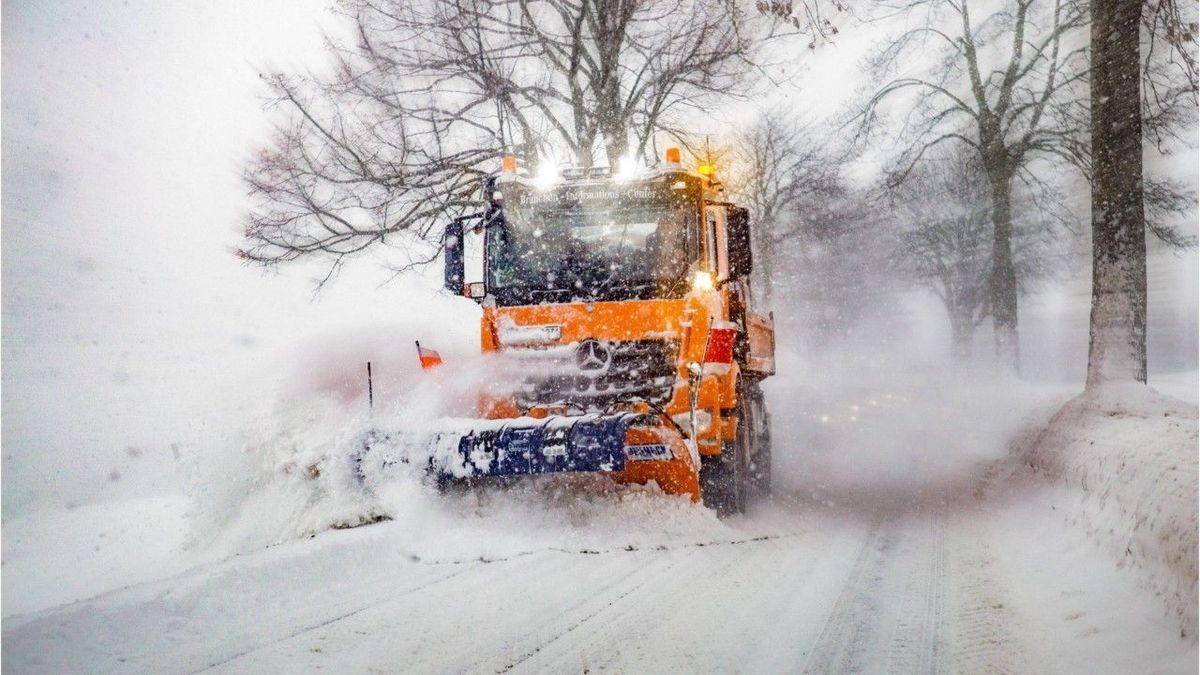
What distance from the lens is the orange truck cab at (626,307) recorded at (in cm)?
655

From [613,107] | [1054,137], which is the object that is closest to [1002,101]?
[1054,137]

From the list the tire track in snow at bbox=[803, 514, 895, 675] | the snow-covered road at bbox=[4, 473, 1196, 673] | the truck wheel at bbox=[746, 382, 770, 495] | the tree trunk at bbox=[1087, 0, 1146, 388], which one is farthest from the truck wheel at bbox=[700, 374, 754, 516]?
the tree trunk at bbox=[1087, 0, 1146, 388]

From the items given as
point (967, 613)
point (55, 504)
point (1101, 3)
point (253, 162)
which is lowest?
point (55, 504)

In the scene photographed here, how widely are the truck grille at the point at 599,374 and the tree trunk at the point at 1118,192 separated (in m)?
5.83

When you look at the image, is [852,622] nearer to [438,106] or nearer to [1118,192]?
[1118,192]

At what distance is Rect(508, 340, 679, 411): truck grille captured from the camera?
6.62 meters

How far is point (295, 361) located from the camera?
11523 millimetres

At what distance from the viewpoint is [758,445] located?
8922mm

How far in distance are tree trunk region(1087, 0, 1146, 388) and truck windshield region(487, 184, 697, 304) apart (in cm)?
531

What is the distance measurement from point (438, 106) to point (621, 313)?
7.64 m

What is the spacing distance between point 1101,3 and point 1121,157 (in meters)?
1.84

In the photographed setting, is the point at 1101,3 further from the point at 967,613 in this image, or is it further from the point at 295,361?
the point at 295,361

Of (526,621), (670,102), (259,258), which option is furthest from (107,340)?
(526,621)

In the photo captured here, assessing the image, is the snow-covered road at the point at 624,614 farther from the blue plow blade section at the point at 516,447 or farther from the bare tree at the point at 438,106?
the bare tree at the point at 438,106
